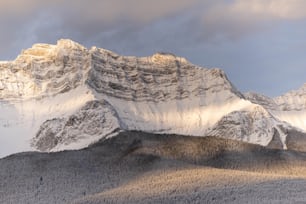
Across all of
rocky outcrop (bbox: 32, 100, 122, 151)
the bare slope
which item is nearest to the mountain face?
rocky outcrop (bbox: 32, 100, 122, 151)

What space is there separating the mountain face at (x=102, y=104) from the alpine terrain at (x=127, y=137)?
10.6 inches

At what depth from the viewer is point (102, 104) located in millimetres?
168625

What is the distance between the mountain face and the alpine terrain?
0.89ft

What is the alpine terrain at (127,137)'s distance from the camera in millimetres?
44156

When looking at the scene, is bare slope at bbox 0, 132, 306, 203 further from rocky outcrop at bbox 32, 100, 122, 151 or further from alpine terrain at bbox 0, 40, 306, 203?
rocky outcrop at bbox 32, 100, 122, 151

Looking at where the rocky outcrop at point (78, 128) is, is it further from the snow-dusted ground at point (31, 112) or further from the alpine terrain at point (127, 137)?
the snow-dusted ground at point (31, 112)


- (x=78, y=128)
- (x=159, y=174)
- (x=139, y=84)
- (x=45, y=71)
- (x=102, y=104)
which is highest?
(x=45, y=71)

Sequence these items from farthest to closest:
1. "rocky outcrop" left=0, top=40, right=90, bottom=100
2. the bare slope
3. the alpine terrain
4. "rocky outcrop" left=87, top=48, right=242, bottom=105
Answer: "rocky outcrop" left=87, top=48, right=242, bottom=105 < "rocky outcrop" left=0, top=40, right=90, bottom=100 < the alpine terrain < the bare slope

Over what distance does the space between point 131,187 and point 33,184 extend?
7.07 metres

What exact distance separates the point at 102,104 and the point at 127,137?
315ft

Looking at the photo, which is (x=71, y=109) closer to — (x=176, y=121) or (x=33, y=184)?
(x=176, y=121)

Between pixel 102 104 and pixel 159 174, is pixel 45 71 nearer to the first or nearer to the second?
pixel 102 104

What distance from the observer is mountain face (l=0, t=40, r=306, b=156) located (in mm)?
162000

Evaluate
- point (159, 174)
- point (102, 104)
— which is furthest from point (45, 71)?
point (159, 174)
